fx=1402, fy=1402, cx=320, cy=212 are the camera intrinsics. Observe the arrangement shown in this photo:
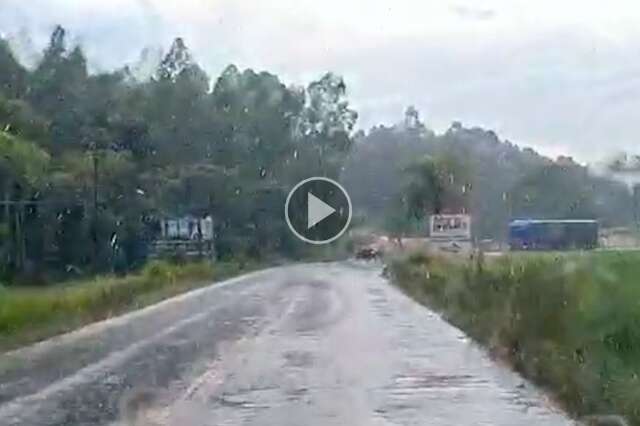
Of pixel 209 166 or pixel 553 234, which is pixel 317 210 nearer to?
pixel 209 166

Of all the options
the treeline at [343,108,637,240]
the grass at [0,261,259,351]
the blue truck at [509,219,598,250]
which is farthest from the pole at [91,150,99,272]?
the blue truck at [509,219,598,250]

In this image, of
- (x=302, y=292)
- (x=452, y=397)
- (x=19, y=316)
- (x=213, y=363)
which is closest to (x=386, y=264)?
(x=302, y=292)

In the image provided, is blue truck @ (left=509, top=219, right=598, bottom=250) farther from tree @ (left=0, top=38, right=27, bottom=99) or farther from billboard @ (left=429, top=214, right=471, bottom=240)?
tree @ (left=0, top=38, right=27, bottom=99)

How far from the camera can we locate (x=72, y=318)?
112 ft

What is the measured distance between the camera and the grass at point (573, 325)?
14.1 metres

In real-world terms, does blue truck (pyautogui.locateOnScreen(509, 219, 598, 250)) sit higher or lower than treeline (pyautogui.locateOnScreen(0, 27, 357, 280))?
lower

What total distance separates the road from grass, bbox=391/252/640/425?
402 mm

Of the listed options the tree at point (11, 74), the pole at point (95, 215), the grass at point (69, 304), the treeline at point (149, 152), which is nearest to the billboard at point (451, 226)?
the grass at point (69, 304)

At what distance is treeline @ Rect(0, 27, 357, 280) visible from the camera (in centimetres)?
6769

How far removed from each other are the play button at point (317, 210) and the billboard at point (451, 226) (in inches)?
876

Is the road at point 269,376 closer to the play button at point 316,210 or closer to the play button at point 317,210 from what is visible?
the play button at point 317,210

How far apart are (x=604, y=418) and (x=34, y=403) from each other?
6.53 m

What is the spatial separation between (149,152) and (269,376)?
65.9 meters

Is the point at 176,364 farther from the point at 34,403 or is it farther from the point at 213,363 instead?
the point at 34,403
